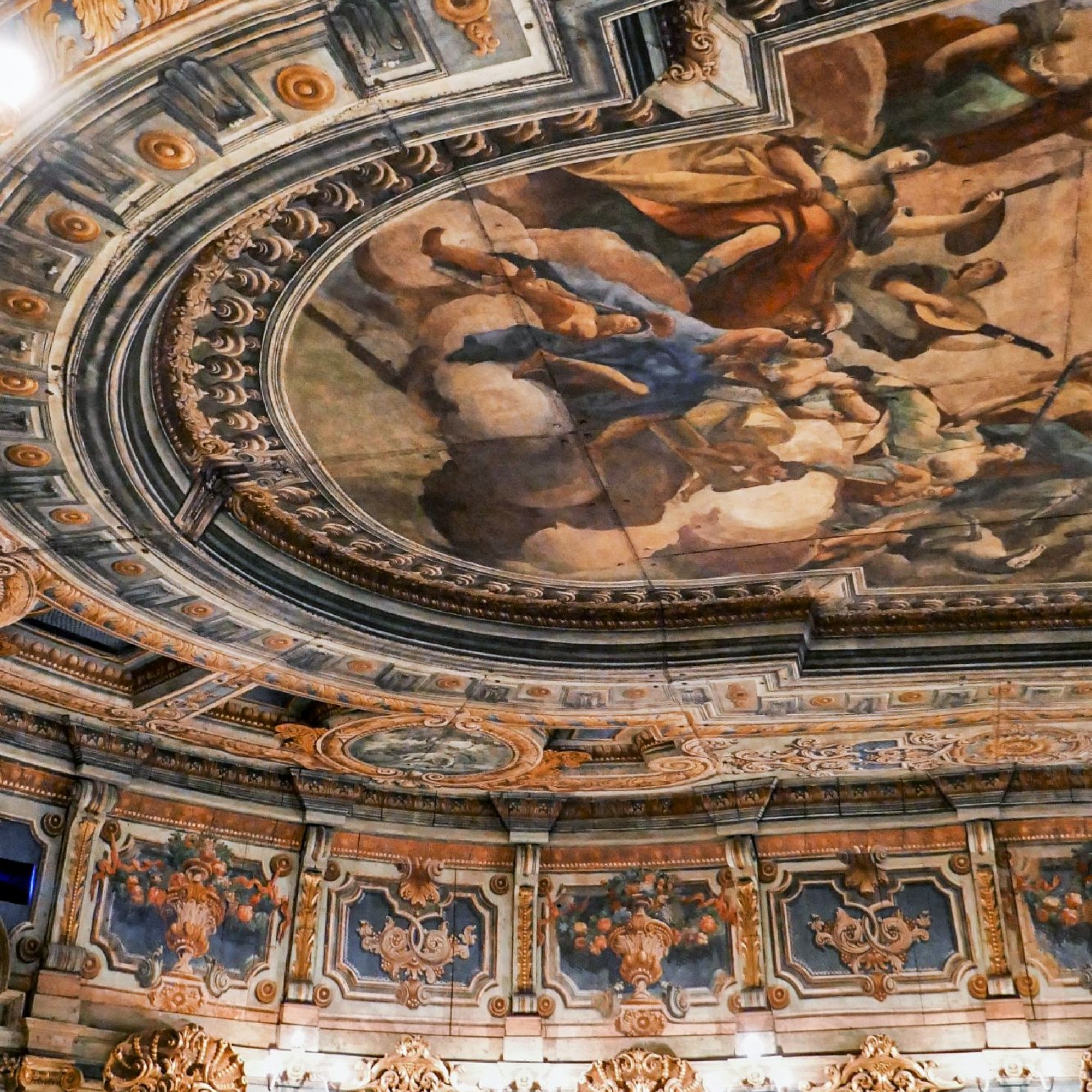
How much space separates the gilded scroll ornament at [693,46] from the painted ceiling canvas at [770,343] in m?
0.43

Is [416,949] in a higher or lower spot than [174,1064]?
higher

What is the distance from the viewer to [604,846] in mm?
15031

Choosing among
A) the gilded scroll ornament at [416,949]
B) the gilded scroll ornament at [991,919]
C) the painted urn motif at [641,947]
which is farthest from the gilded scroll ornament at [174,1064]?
the gilded scroll ornament at [991,919]

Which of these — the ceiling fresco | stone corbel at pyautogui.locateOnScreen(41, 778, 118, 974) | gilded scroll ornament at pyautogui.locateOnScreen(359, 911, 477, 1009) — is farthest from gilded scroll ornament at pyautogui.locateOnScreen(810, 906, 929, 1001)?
stone corbel at pyautogui.locateOnScreen(41, 778, 118, 974)

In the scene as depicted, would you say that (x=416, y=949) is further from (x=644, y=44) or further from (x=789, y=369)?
(x=644, y=44)

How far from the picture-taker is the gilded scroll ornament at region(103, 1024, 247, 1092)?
11625 millimetres

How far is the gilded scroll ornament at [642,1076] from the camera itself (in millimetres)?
13438

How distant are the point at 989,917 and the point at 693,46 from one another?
11.6 meters

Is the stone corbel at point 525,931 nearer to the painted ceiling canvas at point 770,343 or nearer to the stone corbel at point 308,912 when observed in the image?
the stone corbel at point 308,912

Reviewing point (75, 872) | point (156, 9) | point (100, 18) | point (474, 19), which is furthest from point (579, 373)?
point (75, 872)

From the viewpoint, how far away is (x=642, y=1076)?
13.5 meters

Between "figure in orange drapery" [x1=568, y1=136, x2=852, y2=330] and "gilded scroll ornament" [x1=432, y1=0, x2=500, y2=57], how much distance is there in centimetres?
118

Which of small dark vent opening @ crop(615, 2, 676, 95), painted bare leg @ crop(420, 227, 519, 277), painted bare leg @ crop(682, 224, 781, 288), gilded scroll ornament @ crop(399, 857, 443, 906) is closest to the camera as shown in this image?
small dark vent opening @ crop(615, 2, 676, 95)

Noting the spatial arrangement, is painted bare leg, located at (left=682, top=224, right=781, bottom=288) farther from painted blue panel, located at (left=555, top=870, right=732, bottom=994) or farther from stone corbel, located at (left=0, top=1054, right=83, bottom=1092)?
painted blue panel, located at (left=555, top=870, right=732, bottom=994)
